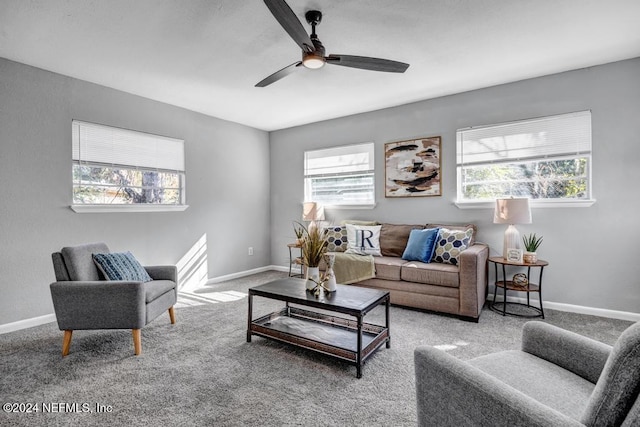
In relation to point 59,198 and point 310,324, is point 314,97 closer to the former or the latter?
point 310,324

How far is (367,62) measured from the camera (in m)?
2.46

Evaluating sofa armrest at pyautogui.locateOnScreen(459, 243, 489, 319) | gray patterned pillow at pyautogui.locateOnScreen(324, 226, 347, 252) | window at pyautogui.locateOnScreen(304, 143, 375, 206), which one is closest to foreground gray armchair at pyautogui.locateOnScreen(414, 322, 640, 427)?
sofa armrest at pyautogui.locateOnScreen(459, 243, 489, 319)

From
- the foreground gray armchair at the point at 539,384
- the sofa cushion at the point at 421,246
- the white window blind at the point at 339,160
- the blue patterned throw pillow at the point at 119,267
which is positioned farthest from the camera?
the white window blind at the point at 339,160

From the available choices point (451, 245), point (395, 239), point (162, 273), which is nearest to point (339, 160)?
point (395, 239)

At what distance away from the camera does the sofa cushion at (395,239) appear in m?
4.04

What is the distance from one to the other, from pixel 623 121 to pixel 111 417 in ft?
15.8

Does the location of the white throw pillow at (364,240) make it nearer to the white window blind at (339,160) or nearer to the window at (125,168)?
the white window blind at (339,160)

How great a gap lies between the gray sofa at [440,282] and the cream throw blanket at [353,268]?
0.27 ft

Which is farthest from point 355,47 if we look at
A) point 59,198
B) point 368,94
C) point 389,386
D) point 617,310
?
point 617,310

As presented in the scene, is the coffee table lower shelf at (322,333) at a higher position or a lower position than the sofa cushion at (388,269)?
lower

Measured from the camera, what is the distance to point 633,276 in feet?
10.1

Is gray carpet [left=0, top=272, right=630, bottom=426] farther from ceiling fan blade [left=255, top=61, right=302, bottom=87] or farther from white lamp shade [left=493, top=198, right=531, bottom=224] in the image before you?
ceiling fan blade [left=255, top=61, right=302, bottom=87]

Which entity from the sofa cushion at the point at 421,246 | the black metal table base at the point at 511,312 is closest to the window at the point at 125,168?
the sofa cushion at the point at 421,246

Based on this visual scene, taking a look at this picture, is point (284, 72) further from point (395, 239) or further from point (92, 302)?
point (395, 239)
